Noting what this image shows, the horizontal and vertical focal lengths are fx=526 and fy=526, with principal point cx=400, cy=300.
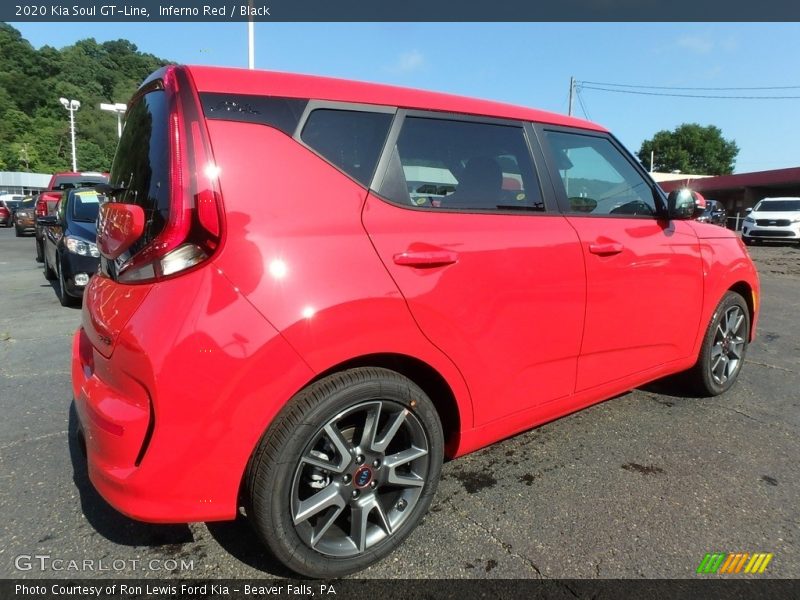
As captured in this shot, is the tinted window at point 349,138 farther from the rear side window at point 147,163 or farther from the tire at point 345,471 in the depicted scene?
the tire at point 345,471

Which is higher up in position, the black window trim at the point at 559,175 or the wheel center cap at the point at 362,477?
the black window trim at the point at 559,175

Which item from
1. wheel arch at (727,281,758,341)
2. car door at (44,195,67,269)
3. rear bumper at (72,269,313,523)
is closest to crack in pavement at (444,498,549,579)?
rear bumper at (72,269,313,523)

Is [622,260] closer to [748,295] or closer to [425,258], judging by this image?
[425,258]

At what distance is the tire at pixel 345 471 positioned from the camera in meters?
1.76

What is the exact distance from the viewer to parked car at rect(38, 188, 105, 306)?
638 centimetres

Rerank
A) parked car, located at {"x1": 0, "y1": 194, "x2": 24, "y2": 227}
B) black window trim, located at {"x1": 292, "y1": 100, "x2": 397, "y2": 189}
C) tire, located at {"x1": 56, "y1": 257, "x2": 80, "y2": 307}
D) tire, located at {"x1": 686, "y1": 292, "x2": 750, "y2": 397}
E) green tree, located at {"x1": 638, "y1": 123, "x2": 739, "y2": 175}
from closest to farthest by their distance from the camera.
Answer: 1. black window trim, located at {"x1": 292, "y1": 100, "x2": 397, "y2": 189}
2. tire, located at {"x1": 686, "y1": 292, "x2": 750, "y2": 397}
3. tire, located at {"x1": 56, "y1": 257, "x2": 80, "y2": 307}
4. parked car, located at {"x1": 0, "y1": 194, "x2": 24, "y2": 227}
5. green tree, located at {"x1": 638, "y1": 123, "x2": 739, "y2": 175}

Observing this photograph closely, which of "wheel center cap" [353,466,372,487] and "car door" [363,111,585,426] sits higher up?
"car door" [363,111,585,426]

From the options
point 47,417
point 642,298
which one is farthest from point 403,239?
point 47,417

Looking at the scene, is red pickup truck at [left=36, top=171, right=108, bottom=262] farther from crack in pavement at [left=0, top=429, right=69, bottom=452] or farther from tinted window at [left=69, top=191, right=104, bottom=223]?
crack in pavement at [left=0, top=429, right=69, bottom=452]

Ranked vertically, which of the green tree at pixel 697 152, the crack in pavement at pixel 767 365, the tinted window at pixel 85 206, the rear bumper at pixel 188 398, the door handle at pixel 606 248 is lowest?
the crack in pavement at pixel 767 365

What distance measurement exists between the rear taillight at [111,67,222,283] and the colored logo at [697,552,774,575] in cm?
222

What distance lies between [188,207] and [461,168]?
1.19 meters

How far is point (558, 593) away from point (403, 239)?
1.42 metres

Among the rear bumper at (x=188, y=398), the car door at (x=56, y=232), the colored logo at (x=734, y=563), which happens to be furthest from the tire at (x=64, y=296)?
the colored logo at (x=734, y=563)
